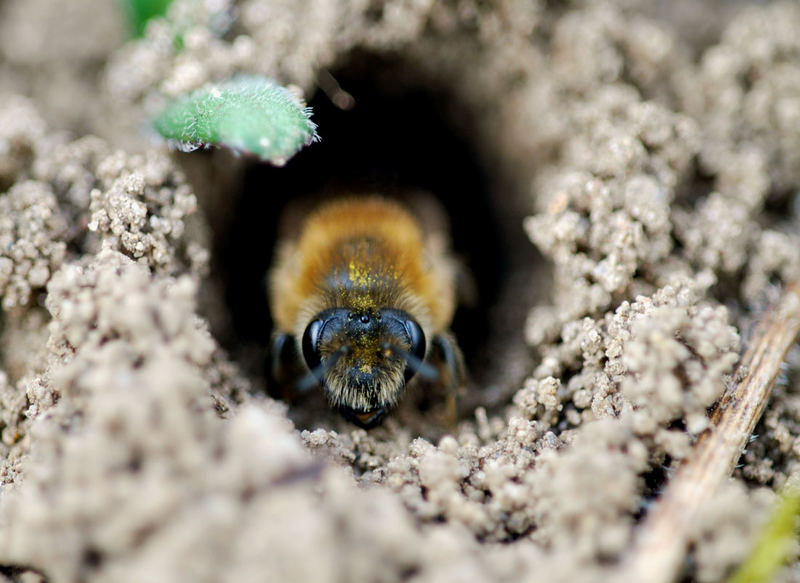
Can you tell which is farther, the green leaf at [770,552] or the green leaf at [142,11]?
the green leaf at [142,11]

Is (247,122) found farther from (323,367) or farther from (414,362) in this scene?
(414,362)

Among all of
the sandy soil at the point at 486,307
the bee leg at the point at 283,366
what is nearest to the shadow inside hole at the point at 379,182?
the sandy soil at the point at 486,307

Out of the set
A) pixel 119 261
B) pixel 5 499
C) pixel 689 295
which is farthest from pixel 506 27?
pixel 5 499

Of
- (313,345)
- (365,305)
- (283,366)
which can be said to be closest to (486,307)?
(365,305)

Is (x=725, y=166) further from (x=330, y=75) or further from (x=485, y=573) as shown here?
(x=485, y=573)

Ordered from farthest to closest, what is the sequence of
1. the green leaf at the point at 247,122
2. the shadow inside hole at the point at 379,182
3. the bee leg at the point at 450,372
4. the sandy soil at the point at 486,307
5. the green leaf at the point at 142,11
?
1. the shadow inside hole at the point at 379,182
2. the green leaf at the point at 142,11
3. the bee leg at the point at 450,372
4. the green leaf at the point at 247,122
5. the sandy soil at the point at 486,307

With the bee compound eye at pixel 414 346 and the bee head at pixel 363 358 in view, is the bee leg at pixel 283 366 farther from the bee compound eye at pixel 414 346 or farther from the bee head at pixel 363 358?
the bee compound eye at pixel 414 346

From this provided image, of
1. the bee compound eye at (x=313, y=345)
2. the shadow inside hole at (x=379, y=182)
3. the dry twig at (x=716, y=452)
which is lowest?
the dry twig at (x=716, y=452)

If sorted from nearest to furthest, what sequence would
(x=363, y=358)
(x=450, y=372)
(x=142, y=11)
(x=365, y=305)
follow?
(x=363, y=358) < (x=365, y=305) < (x=450, y=372) < (x=142, y=11)

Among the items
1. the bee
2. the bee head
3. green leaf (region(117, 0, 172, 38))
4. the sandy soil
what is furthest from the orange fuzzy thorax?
green leaf (region(117, 0, 172, 38))
